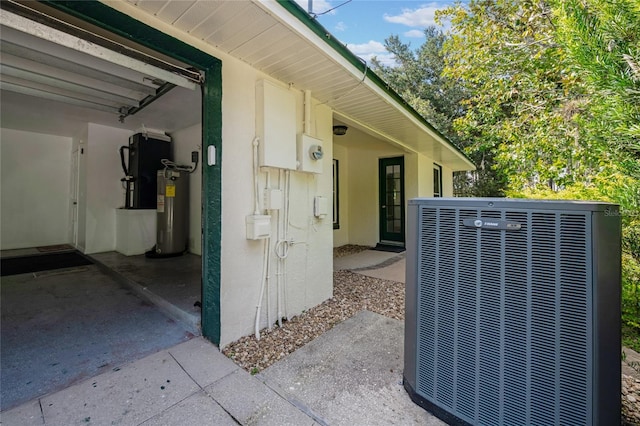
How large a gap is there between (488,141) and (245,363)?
5.81 meters

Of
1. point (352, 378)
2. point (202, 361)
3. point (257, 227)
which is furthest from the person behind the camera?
point (257, 227)

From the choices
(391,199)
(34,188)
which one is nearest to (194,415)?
(391,199)

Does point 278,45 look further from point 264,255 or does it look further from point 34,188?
point 34,188

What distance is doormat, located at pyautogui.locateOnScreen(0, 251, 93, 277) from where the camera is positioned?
411 cm

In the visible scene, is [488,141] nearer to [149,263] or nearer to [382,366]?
[382,366]

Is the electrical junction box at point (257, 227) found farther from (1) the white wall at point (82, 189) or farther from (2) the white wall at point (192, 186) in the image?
(1) the white wall at point (82, 189)

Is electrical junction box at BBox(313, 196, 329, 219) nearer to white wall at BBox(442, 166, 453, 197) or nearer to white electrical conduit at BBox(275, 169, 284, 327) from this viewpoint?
white electrical conduit at BBox(275, 169, 284, 327)

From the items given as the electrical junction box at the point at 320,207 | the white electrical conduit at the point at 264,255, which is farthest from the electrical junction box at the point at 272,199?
the electrical junction box at the point at 320,207

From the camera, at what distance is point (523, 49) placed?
3645 mm

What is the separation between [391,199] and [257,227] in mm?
5098

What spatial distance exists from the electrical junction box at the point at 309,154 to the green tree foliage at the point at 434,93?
12.8m

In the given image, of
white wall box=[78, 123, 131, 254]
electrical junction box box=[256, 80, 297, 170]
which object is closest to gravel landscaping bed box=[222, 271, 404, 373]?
electrical junction box box=[256, 80, 297, 170]

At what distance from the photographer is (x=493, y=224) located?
1247 millimetres

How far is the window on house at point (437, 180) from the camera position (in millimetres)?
7996
